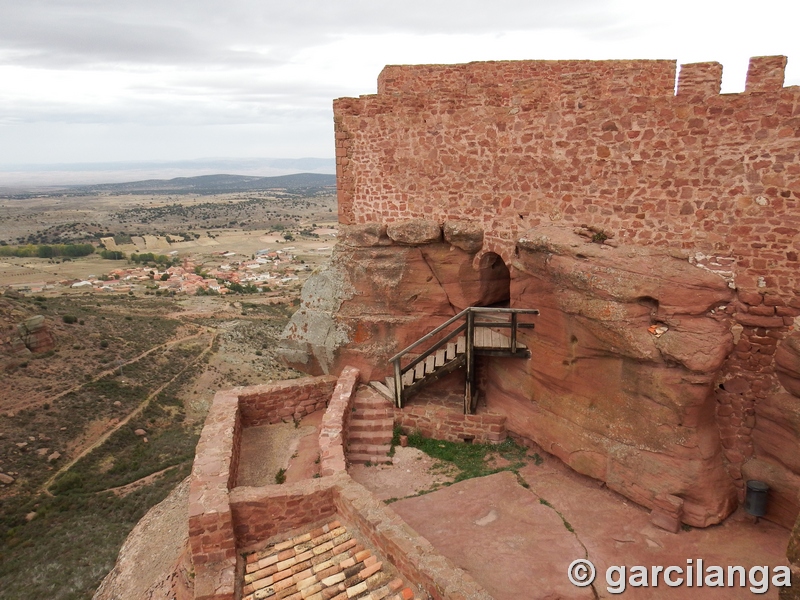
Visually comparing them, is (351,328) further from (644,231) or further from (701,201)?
(701,201)

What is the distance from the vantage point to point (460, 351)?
10.4 metres

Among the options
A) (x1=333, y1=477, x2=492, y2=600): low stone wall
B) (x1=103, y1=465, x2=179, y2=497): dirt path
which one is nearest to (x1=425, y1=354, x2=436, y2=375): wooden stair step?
(x1=333, y1=477, x2=492, y2=600): low stone wall

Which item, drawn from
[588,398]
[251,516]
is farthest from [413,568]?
[588,398]

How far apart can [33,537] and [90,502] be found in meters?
1.71

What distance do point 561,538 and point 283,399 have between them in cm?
620

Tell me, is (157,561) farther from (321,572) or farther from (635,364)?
(635,364)

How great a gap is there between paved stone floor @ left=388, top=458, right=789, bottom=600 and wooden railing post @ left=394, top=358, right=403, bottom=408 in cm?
227

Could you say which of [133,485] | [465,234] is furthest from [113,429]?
[465,234]

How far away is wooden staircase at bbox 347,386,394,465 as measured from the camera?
9.77 metres

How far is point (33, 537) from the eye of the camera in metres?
15.5

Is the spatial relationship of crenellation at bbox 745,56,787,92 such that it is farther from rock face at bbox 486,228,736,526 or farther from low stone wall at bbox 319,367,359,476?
low stone wall at bbox 319,367,359,476

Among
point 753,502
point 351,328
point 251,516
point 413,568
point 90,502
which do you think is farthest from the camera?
point 90,502

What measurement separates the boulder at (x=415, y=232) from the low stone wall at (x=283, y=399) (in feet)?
11.3

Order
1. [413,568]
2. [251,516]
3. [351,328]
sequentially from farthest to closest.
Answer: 1. [351,328]
2. [251,516]
3. [413,568]
